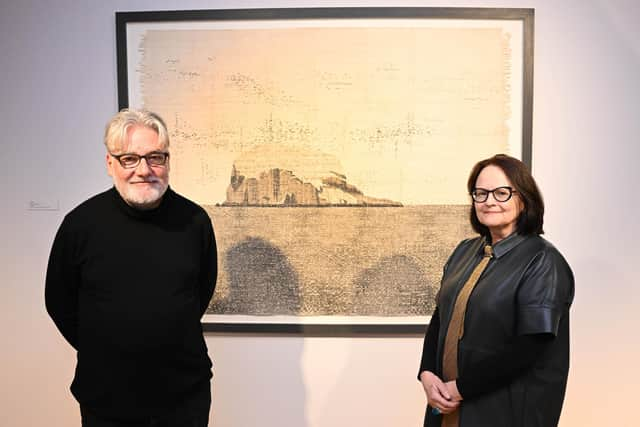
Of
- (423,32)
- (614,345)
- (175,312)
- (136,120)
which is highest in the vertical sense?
(423,32)

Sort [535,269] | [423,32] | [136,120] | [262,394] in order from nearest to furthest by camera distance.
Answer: [535,269]
[136,120]
[423,32]
[262,394]

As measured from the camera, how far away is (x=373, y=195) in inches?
80.0

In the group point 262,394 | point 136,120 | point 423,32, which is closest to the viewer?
point 136,120

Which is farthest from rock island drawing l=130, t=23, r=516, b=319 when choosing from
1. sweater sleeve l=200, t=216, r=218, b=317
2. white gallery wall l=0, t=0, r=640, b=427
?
sweater sleeve l=200, t=216, r=218, b=317

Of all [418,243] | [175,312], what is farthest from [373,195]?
[175,312]

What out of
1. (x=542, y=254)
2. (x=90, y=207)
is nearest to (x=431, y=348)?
(x=542, y=254)

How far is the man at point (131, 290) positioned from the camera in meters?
1.37

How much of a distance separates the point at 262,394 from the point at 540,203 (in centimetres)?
147

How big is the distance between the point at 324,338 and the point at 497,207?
1.07 m

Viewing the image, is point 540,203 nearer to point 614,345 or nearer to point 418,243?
point 418,243

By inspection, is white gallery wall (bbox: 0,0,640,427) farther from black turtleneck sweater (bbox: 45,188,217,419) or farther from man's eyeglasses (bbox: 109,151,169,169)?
man's eyeglasses (bbox: 109,151,169,169)

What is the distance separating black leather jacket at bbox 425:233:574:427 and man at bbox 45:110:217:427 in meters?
0.86

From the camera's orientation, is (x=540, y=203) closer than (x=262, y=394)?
Yes

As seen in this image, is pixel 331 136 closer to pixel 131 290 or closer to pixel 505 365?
pixel 131 290
